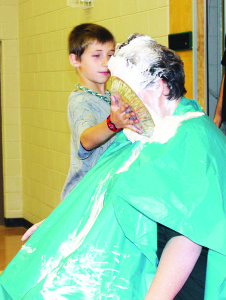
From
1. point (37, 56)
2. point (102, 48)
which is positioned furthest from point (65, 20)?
point (102, 48)

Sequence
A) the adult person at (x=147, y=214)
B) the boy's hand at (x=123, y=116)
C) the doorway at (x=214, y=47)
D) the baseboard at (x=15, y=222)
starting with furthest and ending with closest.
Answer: the baseboard at (x=15, y=222), the doorway at (x=214, y=47), the boy's hand at (x=123, y=116), the adult person at (x=147, y=214)

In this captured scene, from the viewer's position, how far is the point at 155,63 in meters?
1.41

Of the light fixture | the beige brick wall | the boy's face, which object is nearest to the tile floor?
the beige brick wall

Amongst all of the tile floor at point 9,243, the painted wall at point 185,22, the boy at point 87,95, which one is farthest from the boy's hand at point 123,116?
the tile floor at point 9,243

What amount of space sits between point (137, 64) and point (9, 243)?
363 centimetres

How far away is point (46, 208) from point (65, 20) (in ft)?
5.93

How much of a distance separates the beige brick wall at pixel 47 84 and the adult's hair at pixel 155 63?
1.82 m

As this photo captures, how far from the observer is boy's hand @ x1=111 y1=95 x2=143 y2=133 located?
1.53 metres

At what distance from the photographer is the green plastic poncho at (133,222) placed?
4.24 ft

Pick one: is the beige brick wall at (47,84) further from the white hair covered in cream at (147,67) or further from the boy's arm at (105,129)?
the white hair covered in cream at (147,67)

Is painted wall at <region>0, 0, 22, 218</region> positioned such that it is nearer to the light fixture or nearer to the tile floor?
the tile floor

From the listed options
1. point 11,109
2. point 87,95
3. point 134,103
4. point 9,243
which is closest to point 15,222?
point 9,243

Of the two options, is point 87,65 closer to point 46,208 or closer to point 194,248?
point 194,248

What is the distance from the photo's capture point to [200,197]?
1290 millimetres
